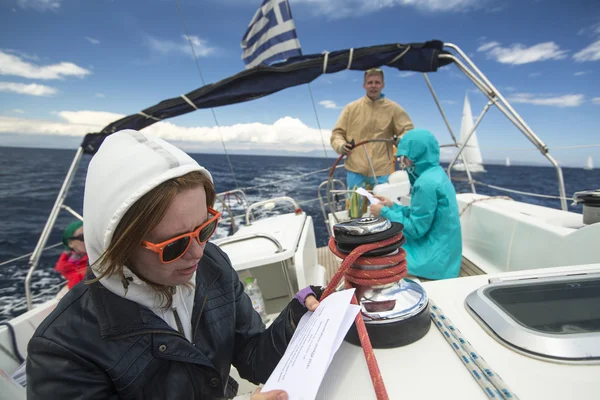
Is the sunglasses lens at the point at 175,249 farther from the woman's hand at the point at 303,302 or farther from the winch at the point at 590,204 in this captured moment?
the winch at the point at 590,204

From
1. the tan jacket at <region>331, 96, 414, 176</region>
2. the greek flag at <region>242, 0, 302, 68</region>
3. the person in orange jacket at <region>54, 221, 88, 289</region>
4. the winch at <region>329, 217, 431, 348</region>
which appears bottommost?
the person in orange jacket at <region>54, 221, 88, 289</region>

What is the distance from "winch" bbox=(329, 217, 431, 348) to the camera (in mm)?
680

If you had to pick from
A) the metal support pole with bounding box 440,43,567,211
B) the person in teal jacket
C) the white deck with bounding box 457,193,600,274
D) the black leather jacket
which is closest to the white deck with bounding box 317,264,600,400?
the black leather jacket

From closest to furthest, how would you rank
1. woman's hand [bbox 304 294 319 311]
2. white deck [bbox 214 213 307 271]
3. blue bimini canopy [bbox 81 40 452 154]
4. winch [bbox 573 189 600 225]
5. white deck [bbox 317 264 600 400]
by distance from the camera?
1. white deck [bbox 317 264 600 400]
2. woman's hand [bbox 304 294 319 311]
3. winch [bbox 573 189 600 225]
4. white deck [bbox 214 213 307 271]
5. blue bimini canopy [bbox 81 40 452 154]

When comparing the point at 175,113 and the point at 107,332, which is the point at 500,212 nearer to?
the point at 107,332

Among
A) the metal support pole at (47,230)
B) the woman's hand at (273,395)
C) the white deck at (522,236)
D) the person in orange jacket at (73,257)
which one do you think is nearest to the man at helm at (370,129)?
the white deck at (522,236)

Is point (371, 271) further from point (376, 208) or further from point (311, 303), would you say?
point (376, 208)

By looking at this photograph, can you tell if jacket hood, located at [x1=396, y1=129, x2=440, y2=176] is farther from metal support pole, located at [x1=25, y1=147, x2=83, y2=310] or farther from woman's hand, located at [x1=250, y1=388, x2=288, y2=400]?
metal support pole, located at [x1=25, y1=147, x2=83, y2=310]

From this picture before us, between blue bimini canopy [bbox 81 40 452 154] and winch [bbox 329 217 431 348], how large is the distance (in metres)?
2.17

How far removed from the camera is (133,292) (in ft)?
2.40

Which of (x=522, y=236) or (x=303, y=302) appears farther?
(x=522, y=236)

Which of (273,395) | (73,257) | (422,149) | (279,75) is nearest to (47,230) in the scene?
(73,257)

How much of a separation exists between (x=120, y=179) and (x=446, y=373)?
730mm

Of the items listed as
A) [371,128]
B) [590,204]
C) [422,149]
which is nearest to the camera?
[590,204]
